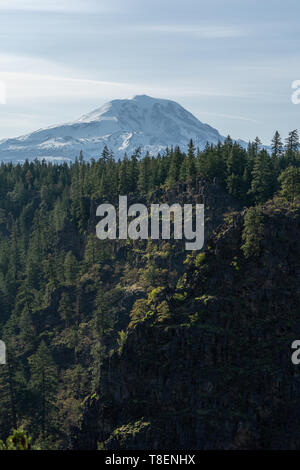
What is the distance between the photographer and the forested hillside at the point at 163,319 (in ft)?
172

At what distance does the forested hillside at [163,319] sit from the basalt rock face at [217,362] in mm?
143

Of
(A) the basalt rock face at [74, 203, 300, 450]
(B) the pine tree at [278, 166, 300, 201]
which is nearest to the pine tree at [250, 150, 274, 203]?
(B) the pine tree at [278, 166, 300, 201]

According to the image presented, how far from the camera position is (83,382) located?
76750 millimetres

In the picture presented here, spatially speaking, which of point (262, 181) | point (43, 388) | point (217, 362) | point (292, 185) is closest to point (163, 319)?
point (217, 362)

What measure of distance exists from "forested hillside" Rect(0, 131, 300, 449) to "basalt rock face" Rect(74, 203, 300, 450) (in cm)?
14

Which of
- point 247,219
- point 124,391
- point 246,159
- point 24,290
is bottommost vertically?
point 124,391

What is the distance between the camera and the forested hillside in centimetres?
5256

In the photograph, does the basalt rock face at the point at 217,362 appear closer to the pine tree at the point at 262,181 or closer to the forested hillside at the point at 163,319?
the forested hillside at the point at 163,319

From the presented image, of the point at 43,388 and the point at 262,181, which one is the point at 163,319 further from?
the point at 262,181

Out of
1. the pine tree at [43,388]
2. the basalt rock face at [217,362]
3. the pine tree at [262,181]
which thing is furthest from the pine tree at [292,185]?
the pine tree at [43,388]
